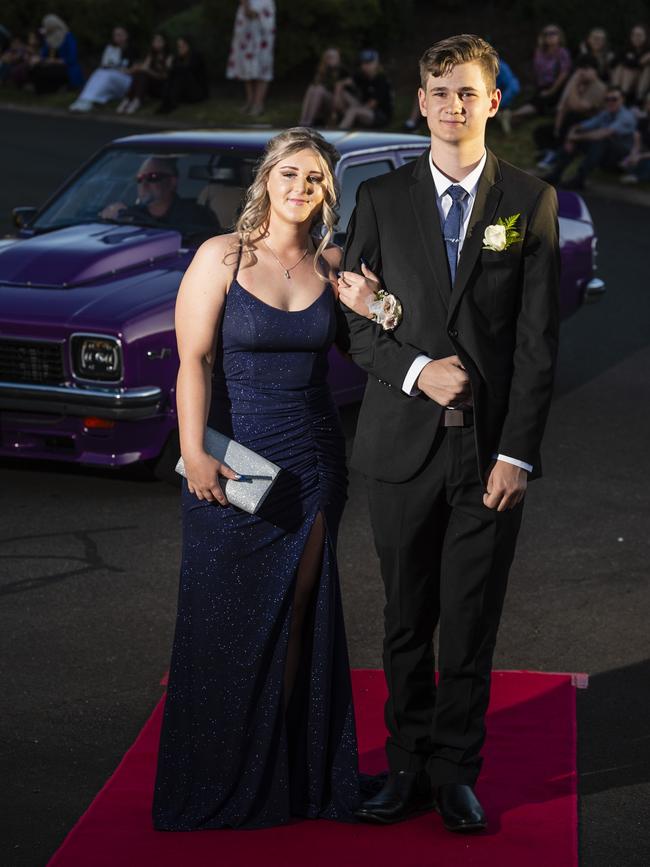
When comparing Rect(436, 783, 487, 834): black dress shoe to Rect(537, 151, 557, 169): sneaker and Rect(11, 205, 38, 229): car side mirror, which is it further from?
Rect(537, 151, 557, 169): sneaker

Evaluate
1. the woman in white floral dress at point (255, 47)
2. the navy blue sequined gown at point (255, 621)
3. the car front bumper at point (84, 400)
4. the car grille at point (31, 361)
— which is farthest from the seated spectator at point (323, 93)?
the navy blue sequined gown at point (255, 621)

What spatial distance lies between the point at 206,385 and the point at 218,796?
119cm

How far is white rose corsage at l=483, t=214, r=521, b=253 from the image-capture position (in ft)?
13.0

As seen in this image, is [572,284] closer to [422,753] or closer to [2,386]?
[2,386]

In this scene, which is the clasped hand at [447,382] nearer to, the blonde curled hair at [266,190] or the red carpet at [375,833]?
the blonde curled hair at [266,190]

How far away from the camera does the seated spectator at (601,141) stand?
738 inches

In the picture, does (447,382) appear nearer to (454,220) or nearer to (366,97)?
(454,220)

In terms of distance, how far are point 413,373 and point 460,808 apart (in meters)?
1.26

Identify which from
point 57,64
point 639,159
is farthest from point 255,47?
point 639,159

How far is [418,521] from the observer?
420 centimetres

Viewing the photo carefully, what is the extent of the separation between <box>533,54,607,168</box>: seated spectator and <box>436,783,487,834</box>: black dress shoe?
52.9 ft

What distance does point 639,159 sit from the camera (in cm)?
1894

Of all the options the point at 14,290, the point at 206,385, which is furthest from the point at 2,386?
the point at 206,385

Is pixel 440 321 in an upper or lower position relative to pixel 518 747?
upper
